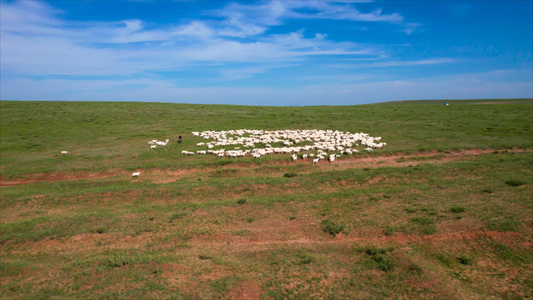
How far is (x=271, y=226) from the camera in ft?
38.2

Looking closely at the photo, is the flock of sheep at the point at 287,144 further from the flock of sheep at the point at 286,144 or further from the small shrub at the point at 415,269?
the small shrub at the point at 415,269

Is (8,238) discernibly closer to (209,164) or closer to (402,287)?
(209,164)

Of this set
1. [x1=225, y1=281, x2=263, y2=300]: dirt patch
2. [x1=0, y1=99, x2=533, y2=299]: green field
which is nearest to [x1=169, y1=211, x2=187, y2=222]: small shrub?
[x1=0, y1=99, x2=533, y2=299]: green field

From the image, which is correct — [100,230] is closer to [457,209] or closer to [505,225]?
[457,209]

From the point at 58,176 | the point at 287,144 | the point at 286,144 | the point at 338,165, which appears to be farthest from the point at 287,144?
the point at 58,176

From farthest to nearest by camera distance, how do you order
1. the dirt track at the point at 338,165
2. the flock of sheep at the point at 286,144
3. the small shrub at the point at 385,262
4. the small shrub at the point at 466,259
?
the flock of sheep at the point at 286,144, the dirt track at the point at 338,165, the small shrub at the point at 466,259, the small shrub at the point at 385,262

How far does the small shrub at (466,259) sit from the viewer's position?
8.94 metres

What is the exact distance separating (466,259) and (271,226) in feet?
23.3

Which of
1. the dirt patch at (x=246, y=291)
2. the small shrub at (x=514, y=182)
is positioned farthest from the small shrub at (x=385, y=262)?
the small shrub at (x=514, y=182)

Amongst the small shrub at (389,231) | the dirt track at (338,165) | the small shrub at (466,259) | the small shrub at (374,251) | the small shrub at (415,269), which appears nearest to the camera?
the small shrub at (415,269)

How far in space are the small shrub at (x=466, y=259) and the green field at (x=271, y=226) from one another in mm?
85

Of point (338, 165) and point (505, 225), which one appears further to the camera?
point (338, 165)

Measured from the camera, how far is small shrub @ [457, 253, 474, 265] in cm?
894

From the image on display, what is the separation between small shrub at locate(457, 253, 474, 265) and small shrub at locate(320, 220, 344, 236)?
406cm
